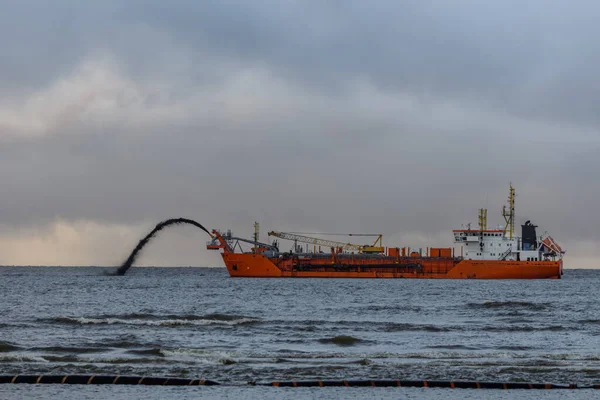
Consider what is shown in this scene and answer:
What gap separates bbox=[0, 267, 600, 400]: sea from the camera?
23.9 meters

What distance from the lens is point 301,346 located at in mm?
36250

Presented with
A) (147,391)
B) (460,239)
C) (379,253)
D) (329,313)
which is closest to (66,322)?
(329,313)

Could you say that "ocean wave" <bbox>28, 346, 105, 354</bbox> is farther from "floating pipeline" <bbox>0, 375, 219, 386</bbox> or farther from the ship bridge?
the ship bridge

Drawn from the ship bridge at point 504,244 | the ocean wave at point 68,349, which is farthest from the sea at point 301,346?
the ship bridge at point 504,244

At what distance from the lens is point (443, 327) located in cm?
4466

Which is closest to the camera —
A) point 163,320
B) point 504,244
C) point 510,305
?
point 163,320

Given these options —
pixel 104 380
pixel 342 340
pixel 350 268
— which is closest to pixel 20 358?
pixel 104 380

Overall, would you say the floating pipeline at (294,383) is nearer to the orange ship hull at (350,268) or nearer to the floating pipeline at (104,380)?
the floating pipeline at (104,380)

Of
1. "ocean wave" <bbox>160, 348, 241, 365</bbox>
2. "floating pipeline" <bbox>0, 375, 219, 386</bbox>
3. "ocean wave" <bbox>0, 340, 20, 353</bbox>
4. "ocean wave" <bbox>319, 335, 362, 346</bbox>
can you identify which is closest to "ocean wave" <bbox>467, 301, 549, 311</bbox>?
"ocean wave" <bbox>319, 335, 362, 346</bbox>

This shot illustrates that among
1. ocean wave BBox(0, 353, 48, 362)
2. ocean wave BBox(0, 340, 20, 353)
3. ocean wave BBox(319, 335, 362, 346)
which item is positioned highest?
ocean wave BBox(319, 335, 362, 346)

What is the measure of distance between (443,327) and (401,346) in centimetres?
880

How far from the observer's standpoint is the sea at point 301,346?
23914 millimetres

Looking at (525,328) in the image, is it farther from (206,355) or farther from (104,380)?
(104,380)

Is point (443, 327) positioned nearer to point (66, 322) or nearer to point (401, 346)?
point (401, 346)
